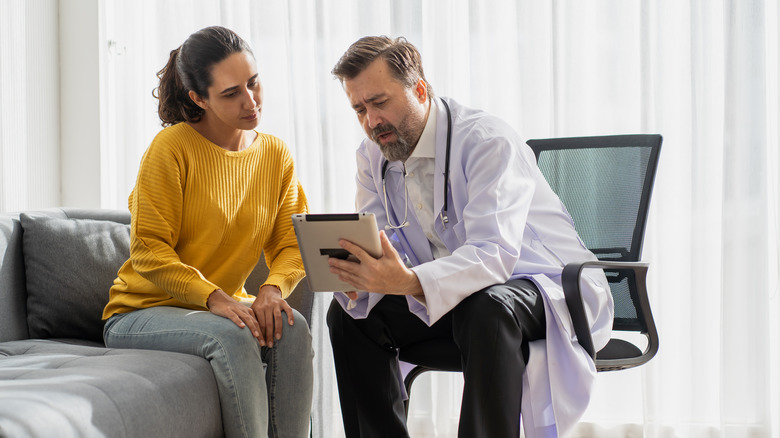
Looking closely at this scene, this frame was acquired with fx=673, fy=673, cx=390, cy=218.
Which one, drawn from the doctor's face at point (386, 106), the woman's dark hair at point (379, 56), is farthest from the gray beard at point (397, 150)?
the woman's dark hair at point (379, 56)

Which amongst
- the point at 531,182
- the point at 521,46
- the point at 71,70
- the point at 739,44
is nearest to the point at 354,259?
the point at 531,182

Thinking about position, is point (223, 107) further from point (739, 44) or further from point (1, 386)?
point (739, 44)

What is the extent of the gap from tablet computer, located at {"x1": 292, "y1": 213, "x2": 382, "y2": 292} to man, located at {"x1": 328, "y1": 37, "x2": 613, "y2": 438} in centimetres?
3

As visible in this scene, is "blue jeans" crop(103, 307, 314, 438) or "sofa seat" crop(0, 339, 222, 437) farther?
"blue jeans" crop(103, 307, 314, 438)

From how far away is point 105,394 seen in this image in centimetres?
118

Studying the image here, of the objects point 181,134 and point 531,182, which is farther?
point 181,134

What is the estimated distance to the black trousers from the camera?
1.30 m

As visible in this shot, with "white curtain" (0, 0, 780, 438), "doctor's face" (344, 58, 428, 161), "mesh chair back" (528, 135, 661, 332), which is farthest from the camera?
"white curtain" (0, 0, 780, 438)

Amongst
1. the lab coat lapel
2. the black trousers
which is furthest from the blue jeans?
the lab coat lapel

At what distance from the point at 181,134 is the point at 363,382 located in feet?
2.50

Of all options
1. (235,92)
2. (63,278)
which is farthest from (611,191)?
(63,278)

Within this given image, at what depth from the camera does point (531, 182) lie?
1.56 m

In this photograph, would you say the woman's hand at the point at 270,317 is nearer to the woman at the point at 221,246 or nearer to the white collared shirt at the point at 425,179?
the woman at the point at 221,246

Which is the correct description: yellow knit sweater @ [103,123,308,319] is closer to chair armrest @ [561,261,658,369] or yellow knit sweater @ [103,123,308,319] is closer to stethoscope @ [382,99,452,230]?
stethoscope @ [382,99,452,230]
